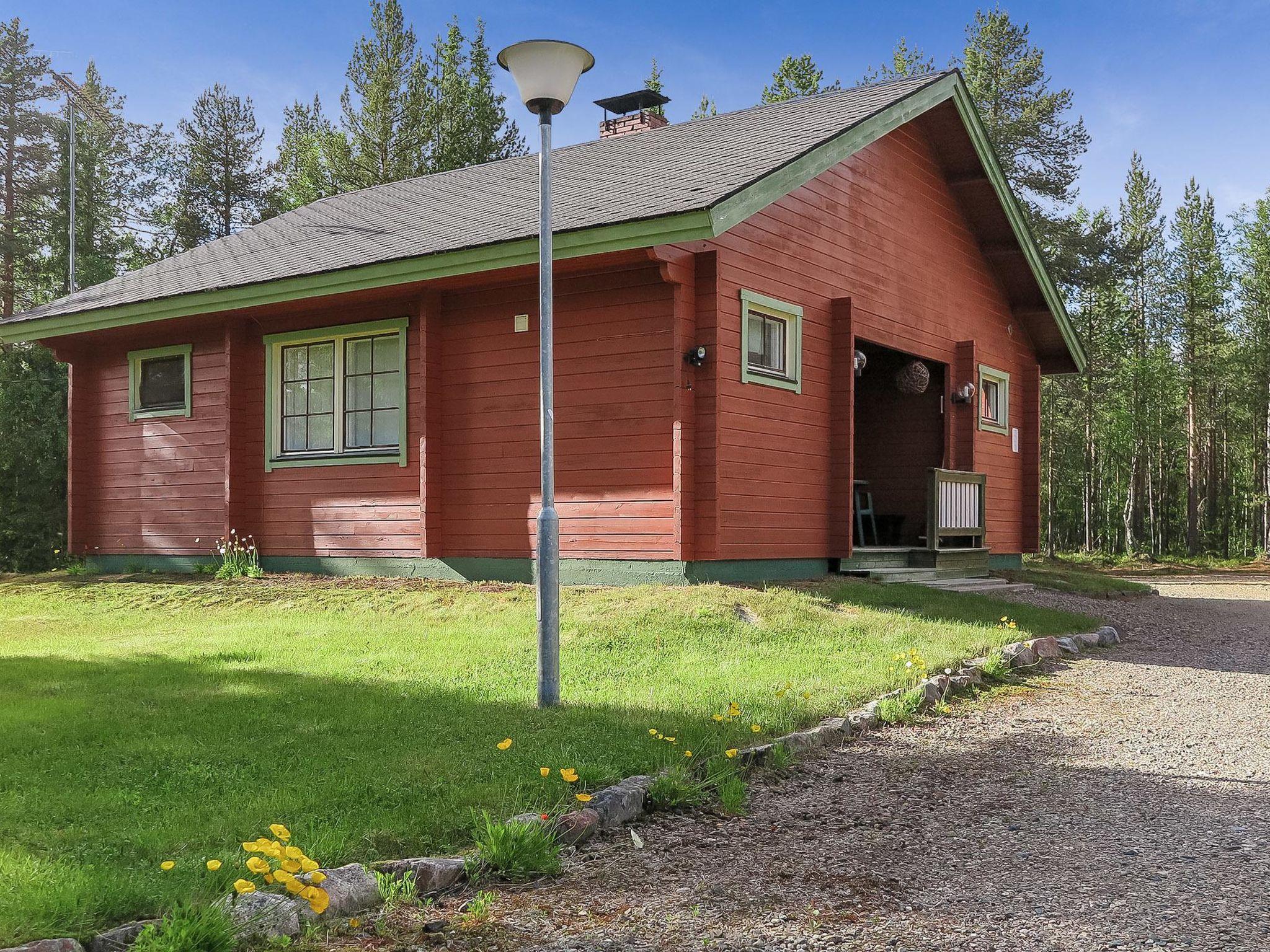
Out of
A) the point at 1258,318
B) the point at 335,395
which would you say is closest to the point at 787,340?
the point at 335,395

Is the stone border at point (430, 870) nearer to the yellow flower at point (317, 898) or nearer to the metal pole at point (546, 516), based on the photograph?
the yellow flower at point (317, 898)

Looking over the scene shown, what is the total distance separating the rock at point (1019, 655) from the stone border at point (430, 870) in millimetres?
1435

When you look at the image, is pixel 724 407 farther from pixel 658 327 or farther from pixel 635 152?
pixel 635 152

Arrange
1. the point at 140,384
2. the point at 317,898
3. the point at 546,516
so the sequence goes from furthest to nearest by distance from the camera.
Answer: the point at 140,384 < the point at 546,516 < the point at 317,898

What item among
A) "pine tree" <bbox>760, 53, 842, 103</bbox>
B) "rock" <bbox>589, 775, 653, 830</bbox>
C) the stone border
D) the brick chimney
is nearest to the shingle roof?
the brick chimney

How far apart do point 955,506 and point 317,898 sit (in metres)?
10.8

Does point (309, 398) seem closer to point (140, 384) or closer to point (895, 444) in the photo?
point (140, 384)

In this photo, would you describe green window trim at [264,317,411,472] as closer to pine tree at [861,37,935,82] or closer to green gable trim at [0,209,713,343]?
green gable trim at [0,209,713,343]

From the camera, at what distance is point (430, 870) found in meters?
3.31

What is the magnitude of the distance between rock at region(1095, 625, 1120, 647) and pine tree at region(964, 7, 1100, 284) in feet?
73.2

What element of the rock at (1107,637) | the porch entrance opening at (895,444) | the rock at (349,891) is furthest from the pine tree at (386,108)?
the rock at (349,891)

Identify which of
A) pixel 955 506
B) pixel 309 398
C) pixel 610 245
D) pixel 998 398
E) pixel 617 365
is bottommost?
pixel 955 506

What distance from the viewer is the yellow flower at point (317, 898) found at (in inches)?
113

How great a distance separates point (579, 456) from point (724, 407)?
1506 mm
